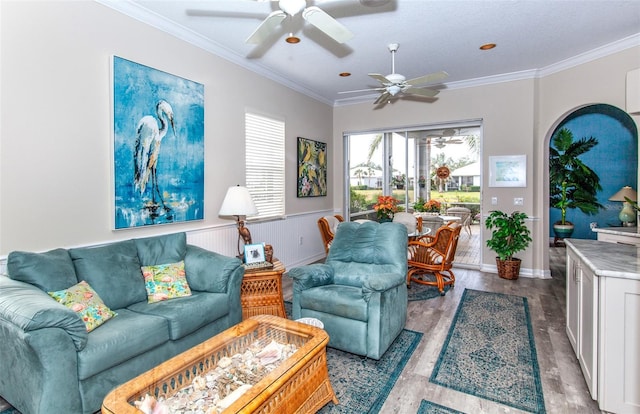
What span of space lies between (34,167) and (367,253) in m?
2.80

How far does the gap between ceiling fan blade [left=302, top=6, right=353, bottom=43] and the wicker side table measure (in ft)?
7.14

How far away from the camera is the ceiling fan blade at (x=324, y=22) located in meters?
2.20

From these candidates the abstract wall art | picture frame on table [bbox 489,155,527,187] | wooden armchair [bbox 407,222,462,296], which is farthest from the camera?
the abstract wall art

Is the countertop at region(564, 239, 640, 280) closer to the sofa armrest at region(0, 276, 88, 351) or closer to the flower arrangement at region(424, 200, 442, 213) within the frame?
the sofa armrest at region(0, 276, 88, 351)

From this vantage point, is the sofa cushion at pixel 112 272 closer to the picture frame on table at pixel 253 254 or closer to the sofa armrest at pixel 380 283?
the picture frame on table at pixel 253 254

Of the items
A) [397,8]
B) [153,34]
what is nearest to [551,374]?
[397,8]

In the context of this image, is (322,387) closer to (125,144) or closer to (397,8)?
(125,144)

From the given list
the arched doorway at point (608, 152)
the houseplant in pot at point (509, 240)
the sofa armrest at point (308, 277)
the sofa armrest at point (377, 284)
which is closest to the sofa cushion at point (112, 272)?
the sofa armrest at point (308, 277)

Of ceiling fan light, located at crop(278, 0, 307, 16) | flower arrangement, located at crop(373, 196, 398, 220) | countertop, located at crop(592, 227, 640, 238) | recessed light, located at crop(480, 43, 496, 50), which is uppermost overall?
recessed light, located at crop(480, 43, 496, 50)

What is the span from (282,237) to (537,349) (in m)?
3.49

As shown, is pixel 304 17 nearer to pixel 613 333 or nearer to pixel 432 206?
pixel 613 333

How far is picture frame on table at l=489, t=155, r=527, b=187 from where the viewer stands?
5.22 m

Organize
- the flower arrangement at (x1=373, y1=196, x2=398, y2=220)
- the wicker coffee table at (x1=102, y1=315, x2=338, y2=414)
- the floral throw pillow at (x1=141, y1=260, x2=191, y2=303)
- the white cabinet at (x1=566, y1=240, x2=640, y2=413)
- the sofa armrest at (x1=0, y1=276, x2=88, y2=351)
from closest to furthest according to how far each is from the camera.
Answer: the wicker coffee table at (x1=102, y1=315, x2=338, y2=414) → the sofa armrest at (x1=0, y1=276, x2=88, y2=351) → the white cabinet at (x1=566, y1=240, x2=640, y2=413) → the floral throw pillow at (x1=141, y1=260, x2=191, y2=303) → the flower arrangement at (x1=373, y1=196, x2=398, y2=220)

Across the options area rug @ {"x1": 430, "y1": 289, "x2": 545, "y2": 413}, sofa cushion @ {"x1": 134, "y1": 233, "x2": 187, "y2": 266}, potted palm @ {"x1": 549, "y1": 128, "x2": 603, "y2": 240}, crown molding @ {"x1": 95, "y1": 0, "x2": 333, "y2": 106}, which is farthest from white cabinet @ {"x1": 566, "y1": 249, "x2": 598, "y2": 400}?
potted palm @ {"x1": 549, "y1": 128, "x2": 603, "y2": 240}
